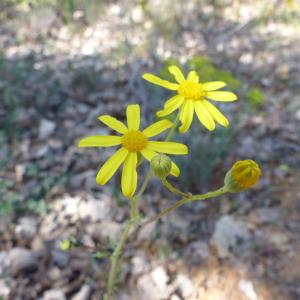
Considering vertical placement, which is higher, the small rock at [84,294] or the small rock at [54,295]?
the small rock at [54,295]

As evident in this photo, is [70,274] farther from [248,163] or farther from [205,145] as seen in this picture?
[248,163]

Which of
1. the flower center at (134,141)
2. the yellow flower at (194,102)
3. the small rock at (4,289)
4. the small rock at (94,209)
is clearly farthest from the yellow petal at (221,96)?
the small rock at (4,289)

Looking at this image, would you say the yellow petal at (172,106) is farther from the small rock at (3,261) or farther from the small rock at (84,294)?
the small rock at (3,261)

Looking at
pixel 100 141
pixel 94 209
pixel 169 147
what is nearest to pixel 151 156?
pixel 169 147

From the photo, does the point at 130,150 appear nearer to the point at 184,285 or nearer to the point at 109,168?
the point at 109,168

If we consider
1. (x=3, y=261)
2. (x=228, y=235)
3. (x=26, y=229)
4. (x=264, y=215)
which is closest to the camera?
(x=3, y=261)

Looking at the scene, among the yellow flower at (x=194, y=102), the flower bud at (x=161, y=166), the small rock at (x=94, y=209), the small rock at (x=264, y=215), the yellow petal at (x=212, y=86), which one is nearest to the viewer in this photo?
the flower bud at (x=161, y=166)
